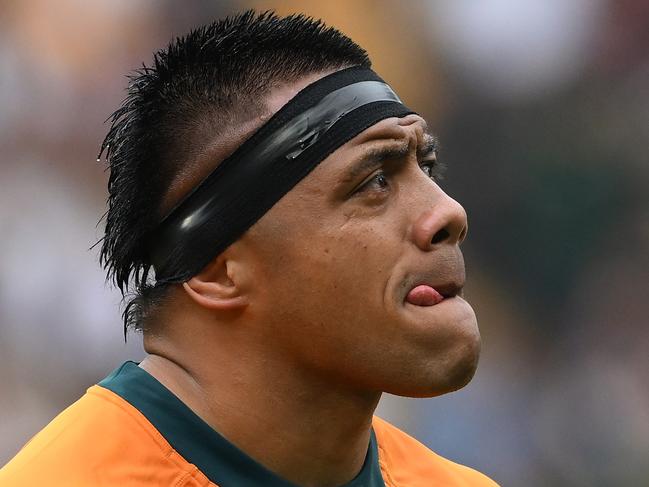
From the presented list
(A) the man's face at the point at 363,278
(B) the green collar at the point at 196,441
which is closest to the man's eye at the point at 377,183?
(A) the man's face at the point at 363,278

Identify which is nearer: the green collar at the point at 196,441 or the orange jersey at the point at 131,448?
the orange jersey at the point at 131,448

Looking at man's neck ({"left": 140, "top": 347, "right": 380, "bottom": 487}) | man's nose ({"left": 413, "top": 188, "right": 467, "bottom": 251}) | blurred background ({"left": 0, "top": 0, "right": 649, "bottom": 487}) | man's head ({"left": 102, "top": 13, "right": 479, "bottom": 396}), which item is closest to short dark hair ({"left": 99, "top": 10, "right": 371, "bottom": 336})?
man's head ({"left": 102, "top": 13, "right": 479, "bottom": 396})

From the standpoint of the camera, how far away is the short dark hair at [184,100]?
2.32m

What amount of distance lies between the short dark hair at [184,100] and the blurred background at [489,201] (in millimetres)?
2133

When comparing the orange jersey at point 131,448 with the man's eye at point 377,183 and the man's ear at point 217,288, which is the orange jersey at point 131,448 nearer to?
the man's ear at point 217,288

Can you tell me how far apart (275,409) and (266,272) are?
0.29 metres

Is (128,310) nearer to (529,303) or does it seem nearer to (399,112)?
(399,112)

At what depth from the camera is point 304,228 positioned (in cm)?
222

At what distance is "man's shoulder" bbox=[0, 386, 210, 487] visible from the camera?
2.12m

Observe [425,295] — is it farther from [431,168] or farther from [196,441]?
[196,441]

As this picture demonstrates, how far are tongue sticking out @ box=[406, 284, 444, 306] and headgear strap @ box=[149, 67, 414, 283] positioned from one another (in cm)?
34

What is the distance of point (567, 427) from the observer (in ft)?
15.2

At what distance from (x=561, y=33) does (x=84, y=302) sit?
245 cm

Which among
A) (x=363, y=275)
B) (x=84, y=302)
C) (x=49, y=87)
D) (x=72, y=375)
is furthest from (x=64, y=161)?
(x=363, y=275)
